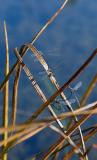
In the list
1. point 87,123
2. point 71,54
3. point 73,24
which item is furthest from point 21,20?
point 87,123

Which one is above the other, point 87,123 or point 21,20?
point 21,20

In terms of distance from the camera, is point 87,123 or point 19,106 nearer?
point 87,123

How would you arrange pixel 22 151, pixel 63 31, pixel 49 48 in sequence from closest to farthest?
pixel 22 151 < pixel 49 48 < pixel 63 31

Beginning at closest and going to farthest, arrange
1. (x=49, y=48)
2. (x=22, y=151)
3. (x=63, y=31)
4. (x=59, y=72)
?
(x=22, y=151)
(x=59, y=72)
(x=49, y=48)
(x=63, y=31)

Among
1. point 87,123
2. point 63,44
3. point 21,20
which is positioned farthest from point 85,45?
point 87,123

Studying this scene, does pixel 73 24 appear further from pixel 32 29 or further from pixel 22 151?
pixel 22 151

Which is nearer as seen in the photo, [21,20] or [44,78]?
[44,78]

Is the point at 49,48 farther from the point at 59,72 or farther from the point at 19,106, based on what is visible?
the point at 19,106

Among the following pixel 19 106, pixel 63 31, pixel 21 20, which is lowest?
pixel 19 106

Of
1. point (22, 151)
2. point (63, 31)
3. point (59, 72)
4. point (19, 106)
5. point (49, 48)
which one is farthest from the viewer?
point (63, 31)
